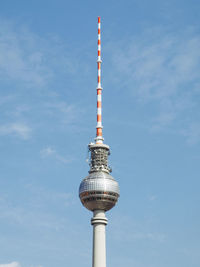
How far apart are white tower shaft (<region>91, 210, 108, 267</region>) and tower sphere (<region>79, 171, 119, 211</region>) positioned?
2159mm

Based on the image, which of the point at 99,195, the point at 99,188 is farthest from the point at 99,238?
the point at 99,188

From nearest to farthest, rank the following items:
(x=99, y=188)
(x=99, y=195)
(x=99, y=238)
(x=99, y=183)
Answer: (x=99, y=238) < (x=99, y=195) < (x=99, y=188) < (x=99, y=183)

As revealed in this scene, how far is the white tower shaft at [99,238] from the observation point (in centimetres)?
11581

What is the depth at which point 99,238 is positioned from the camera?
390 ft

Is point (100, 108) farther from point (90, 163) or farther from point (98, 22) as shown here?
point (98, 22)

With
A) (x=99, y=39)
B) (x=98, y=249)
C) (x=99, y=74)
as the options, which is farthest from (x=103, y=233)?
(x=99, y=39)

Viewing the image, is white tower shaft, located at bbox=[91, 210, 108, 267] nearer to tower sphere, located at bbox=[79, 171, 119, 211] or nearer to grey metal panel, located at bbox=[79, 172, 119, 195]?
tower sphere, located at bbox=[79, 171, 119, 211]

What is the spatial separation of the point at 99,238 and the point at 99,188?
39.7 feet

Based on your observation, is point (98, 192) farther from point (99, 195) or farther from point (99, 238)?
point (99, 238)

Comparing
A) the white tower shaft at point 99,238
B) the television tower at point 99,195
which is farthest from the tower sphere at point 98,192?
the white tower shaft at point 99,238

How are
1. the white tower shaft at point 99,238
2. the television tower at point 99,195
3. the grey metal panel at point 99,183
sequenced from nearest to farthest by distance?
the white tower shaft at point 99,238 < the television tower at point 99,195 < the grey metal panel at point 99,183

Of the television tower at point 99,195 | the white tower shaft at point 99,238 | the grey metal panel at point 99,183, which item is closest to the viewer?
the white tower shaft at point 99,238

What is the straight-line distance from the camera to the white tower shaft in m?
116

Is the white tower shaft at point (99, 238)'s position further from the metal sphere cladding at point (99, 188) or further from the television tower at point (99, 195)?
the metal sphere cladding at point (99, 188)
